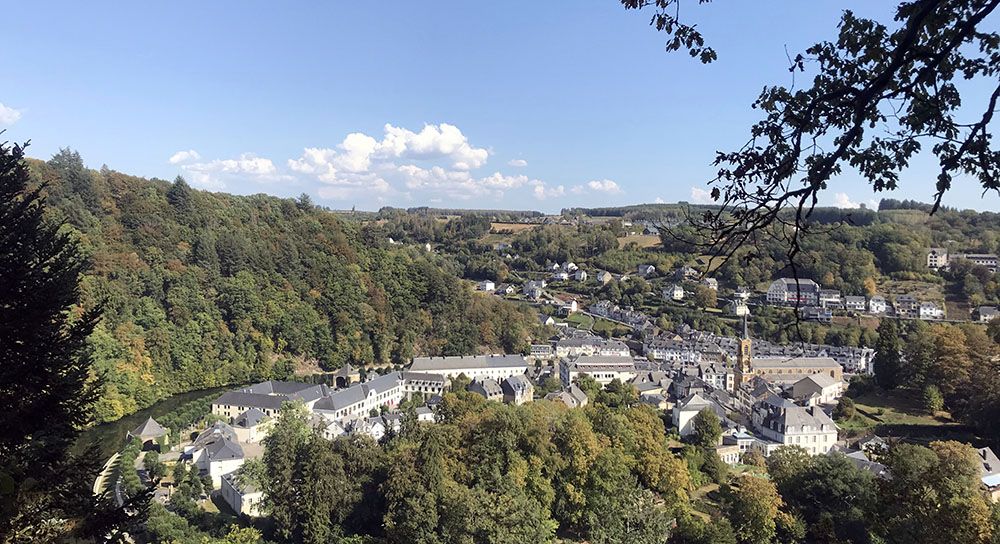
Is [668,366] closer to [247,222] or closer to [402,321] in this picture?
[402,321]

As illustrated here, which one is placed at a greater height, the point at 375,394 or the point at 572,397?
the point at 572,397

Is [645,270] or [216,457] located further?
[645,270]

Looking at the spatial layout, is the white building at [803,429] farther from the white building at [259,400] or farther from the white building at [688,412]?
the white building at [259,400]

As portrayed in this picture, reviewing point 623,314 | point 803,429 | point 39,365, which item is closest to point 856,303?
point 623,314

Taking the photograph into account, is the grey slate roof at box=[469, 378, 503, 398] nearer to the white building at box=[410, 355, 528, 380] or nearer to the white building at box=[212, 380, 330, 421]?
the white building at box=[410, 355, 528, 380]

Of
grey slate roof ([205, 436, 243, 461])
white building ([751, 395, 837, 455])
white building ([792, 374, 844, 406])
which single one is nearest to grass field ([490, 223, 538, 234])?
white building ([792, 374, 844, 406])

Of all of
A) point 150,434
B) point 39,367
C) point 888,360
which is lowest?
point 150,434

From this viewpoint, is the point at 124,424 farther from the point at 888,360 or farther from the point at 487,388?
the point at 888,360
